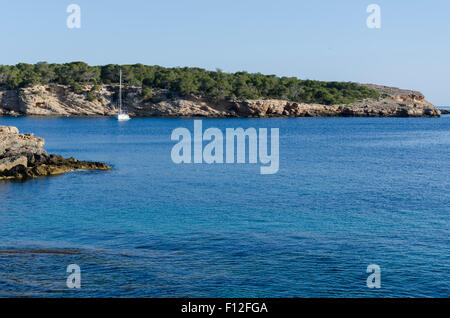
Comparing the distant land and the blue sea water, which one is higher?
the distant land

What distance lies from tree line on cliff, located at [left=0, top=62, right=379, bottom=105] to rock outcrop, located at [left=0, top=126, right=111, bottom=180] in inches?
2832

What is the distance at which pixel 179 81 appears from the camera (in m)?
109

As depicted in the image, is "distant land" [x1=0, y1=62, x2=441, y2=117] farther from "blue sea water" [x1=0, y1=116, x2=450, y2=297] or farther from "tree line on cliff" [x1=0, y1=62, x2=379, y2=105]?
"blue sea water" [x1=0, y1=116, x2=450, y2=297]

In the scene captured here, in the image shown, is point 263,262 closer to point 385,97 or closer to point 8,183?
point 8,183

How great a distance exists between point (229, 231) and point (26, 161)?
18594 millimetres

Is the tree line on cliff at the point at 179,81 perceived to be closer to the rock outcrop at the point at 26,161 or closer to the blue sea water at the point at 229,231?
the rock outcrop at the point at 26,161

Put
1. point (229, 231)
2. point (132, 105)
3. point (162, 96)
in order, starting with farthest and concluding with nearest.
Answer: point (162, 96), point (132, 105), point (229, 231)

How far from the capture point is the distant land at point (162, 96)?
10394cm

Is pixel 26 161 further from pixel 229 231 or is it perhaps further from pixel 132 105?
pixel 132 105

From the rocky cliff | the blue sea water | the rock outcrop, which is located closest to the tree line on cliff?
the rocky cliff

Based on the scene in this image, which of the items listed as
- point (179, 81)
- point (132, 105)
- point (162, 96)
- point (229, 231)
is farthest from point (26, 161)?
point (179, 81)

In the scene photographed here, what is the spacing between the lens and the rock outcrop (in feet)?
101
